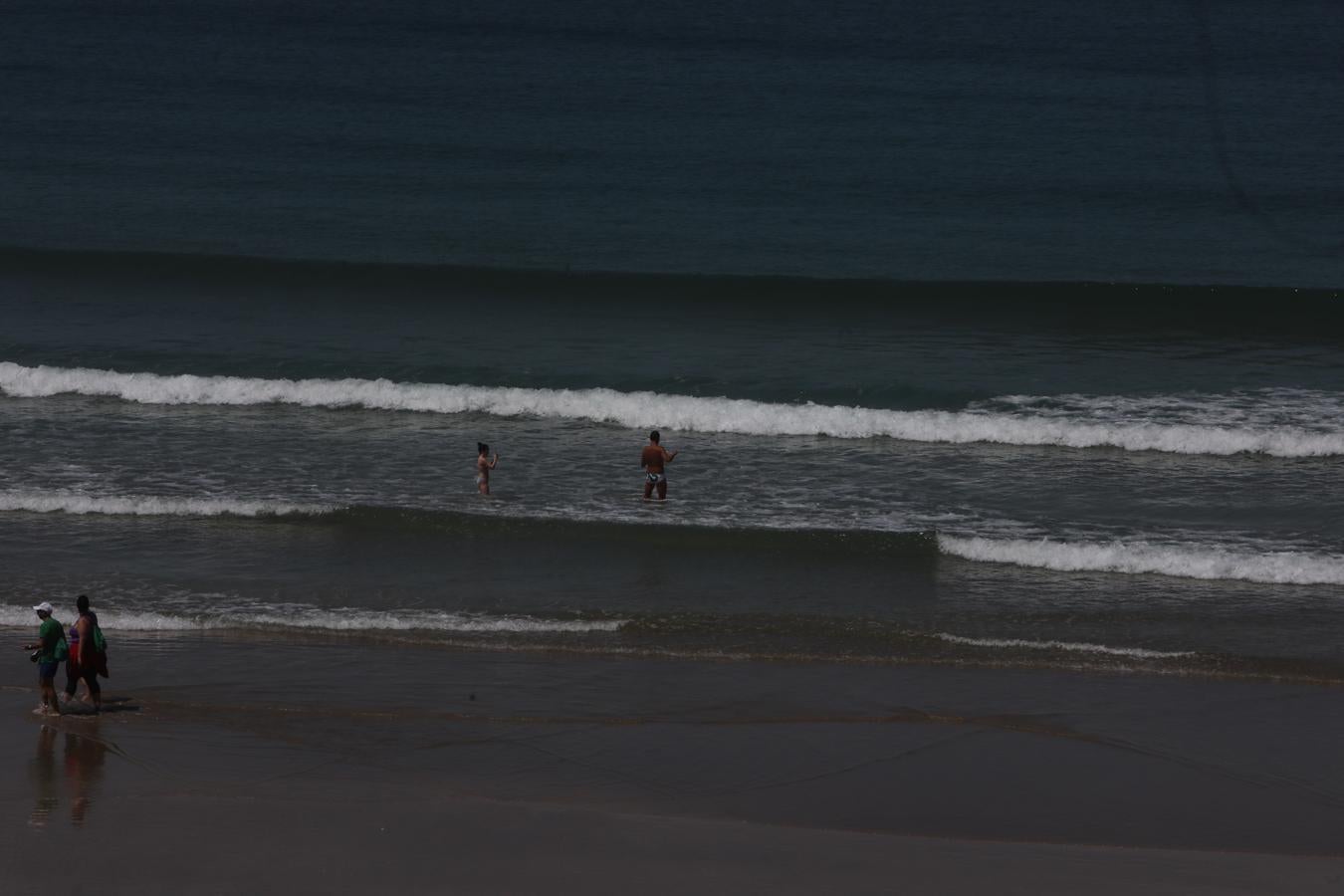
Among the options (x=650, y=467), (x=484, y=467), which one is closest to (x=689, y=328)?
(x=650, y=467)

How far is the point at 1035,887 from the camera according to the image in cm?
970

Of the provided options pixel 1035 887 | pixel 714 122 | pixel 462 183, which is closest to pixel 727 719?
pixel 1035 887

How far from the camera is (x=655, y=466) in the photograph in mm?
18297

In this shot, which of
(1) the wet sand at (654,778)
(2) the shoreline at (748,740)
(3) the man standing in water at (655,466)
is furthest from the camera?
(3) the man standing in water at (655,466)

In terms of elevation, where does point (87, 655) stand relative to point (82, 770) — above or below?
above

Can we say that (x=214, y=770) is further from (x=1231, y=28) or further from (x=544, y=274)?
(x=1231, y=28)

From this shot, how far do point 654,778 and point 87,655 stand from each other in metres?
4.87

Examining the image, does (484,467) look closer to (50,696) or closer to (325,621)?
(325,621)

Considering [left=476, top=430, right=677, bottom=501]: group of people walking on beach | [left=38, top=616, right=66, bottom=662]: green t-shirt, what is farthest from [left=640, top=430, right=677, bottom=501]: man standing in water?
[left=38, top=616, right=66, bottom=662]: green t-shirt

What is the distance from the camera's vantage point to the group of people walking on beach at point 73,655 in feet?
40.2

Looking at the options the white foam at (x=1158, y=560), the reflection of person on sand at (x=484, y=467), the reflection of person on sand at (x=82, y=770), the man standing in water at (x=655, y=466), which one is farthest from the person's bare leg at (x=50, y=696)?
the white foam at (x=1158, y=560)

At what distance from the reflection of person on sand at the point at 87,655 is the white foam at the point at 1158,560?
30.2ft

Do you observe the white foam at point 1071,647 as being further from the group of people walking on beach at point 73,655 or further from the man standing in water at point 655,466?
the group of people walking on beach at point 73,655

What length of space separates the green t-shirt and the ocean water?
7.78 feet
